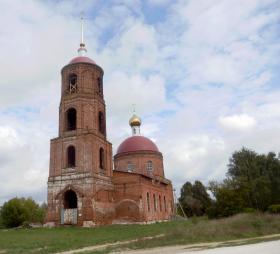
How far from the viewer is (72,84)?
3428 cm

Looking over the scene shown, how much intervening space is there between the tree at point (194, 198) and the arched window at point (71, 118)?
28.6 metres

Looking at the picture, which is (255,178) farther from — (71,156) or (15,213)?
(15,213)

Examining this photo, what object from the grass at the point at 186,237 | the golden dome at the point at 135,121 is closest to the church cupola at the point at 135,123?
the golden dome at the point at 135,121

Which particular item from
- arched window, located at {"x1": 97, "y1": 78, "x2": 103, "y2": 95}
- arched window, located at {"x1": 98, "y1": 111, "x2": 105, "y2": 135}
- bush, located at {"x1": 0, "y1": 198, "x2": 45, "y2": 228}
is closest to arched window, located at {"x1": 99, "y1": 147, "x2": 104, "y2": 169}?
arched window, located at {"x1": 98, "y1": 111, "x2": 105, "y2": 135}

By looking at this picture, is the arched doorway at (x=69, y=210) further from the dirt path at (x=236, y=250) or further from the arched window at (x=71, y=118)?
the dirt path at (x=236, y=250)

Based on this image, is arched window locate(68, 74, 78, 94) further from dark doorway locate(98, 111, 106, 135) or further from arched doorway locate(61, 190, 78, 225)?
arched doorway locate(61, 190, 78, 225)

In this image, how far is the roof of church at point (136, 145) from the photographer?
148ft

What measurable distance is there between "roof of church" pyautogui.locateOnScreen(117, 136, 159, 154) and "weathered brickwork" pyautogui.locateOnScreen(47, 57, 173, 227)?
8.91 metres

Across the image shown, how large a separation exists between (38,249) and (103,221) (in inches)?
608

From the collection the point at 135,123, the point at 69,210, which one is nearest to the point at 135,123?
the point at 135,123

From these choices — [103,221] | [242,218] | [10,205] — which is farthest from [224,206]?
[10,205]

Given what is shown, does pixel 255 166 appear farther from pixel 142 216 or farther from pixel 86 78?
pixel 86 78

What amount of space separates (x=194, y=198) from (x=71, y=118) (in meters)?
30.3

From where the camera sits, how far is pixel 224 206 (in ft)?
93.6
